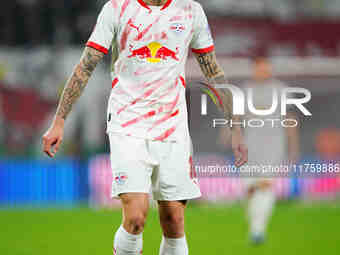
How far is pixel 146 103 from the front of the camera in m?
5.00

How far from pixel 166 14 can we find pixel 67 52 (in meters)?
14.5

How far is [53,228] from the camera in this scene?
10680 millimetres

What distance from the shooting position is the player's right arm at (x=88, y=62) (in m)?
4.87

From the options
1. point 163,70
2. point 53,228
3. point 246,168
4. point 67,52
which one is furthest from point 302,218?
point 67,52

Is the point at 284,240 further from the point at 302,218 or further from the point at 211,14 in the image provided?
the point at 211,14

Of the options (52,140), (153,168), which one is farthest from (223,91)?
(52,140)

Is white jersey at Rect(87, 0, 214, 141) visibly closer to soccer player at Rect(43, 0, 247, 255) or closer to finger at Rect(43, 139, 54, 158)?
soccer player at Rect(43, 0, 247, 255)

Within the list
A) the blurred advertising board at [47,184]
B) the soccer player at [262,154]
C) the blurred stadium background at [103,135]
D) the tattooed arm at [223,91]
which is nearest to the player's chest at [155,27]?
the tattooed arm at [223,91]

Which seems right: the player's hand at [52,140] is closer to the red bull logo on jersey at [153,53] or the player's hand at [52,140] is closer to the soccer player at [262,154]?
the red bull logo on jersey at [153,53]

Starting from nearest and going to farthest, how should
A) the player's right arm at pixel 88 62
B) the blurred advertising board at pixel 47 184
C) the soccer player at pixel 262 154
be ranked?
the player's right arm at pixel 88 62
the soccer player at pixel 262 154
the blurred advertising board at pixel 47 184

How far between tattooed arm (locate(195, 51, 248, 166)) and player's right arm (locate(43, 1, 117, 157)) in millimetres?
701

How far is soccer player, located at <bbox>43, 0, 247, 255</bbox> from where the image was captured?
4.93 metres

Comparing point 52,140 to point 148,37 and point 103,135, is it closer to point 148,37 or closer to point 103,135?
point 148,37

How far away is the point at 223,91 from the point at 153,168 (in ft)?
2.50
